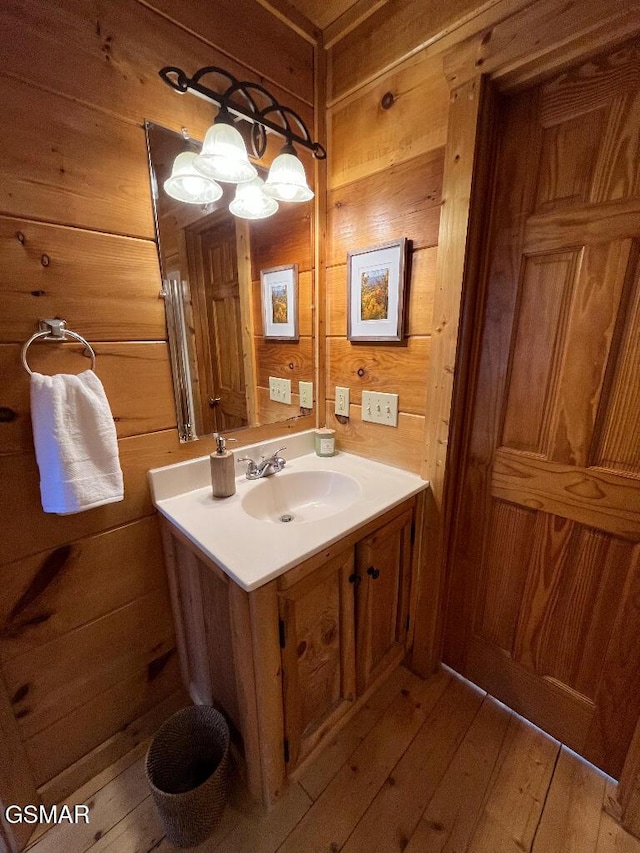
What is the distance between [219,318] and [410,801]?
1.57 m

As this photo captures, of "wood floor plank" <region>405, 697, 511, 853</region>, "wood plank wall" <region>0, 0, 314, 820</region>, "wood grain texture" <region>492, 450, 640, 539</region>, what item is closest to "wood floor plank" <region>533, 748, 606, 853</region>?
"wood floor plank" <region>405, 697, 511, 853</region>

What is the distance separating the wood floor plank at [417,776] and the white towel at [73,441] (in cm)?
114

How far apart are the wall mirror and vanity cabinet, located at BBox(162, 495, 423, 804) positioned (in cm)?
45

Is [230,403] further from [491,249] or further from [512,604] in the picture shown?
[512,604]

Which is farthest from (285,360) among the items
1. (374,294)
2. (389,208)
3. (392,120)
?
(392,120)

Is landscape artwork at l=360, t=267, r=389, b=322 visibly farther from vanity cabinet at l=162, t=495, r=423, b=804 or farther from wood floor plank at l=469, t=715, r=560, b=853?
wood floor plank at l=469, t=715, r=560, b=853

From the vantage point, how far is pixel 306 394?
144 cm

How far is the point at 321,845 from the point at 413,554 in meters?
0.80

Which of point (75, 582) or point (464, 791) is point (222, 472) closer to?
point (75, 582)

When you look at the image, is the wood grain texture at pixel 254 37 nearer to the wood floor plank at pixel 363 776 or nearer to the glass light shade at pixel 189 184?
the glass light shade at pixel 189 184

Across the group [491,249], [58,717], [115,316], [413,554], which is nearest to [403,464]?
[413,554]

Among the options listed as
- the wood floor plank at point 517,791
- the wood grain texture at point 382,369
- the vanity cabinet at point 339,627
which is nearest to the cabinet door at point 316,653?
the vanity cabinet at point 339,627

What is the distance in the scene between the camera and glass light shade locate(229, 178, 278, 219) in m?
1.08

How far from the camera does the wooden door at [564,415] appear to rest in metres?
0.84
